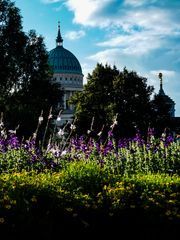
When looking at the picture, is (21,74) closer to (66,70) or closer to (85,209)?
(85,209)

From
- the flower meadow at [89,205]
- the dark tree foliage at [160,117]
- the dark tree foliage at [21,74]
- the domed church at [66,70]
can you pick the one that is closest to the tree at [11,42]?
the dark tree foliage at [21,74]

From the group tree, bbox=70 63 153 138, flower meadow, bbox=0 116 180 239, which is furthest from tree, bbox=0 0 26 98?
flower meadow, bbox=0 116 180 239

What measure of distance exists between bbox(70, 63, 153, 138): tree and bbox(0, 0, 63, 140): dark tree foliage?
446 cm

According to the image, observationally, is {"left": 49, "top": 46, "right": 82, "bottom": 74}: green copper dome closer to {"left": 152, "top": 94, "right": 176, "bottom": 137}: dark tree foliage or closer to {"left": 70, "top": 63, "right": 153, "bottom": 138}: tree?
{"left": 70, "top": 63, "right": 153, "bottom": 138}: tree

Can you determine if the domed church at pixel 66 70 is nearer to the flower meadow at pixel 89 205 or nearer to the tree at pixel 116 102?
the tree at pixel 116 102

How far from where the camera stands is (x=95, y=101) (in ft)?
168

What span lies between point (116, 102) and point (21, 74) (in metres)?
9.53

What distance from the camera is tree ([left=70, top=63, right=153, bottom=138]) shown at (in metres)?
47.6

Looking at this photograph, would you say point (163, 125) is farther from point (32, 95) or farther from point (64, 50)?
point (64, 50)

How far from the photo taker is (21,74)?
45906 millimetres

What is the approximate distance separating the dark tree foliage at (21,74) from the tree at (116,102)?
446 cm

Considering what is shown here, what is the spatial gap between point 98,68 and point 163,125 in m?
9.10

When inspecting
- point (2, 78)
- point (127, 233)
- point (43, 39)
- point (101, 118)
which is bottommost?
point (127, 233)

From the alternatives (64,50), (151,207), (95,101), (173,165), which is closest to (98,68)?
(95,101)
